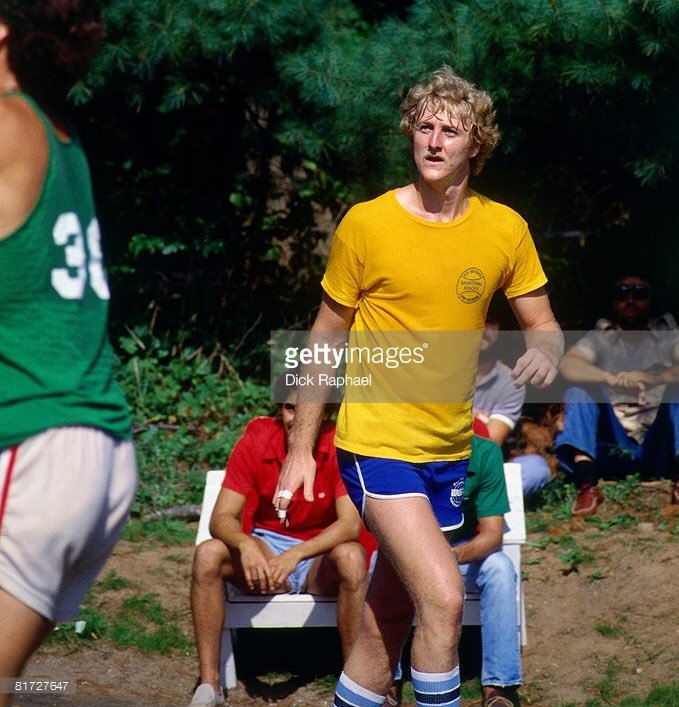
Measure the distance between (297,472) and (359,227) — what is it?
0.78 meters

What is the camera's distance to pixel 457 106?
12.5 ft

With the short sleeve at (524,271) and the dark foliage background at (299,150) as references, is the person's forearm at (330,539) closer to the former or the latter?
the short sleeve at (524,271)

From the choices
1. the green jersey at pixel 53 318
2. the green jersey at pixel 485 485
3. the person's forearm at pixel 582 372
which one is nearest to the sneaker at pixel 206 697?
the green jersey at pixel 485 485

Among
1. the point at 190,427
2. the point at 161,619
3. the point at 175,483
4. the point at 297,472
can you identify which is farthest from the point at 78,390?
the point at 190,427

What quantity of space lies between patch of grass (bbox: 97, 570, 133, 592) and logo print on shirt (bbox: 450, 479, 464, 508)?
291 centimetres

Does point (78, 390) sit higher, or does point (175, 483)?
point (78, 390)

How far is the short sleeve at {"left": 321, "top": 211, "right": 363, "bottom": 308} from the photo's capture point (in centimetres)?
378

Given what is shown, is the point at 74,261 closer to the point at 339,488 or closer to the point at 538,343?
the point at 538,343

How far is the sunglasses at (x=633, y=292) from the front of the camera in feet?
24.8

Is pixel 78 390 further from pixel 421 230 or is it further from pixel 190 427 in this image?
pixel 190 427

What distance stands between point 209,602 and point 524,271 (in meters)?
2.21

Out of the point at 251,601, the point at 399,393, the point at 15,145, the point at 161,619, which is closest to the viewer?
the point at 15,145

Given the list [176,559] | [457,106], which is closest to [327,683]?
[176,559]

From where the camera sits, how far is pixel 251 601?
5414mm
